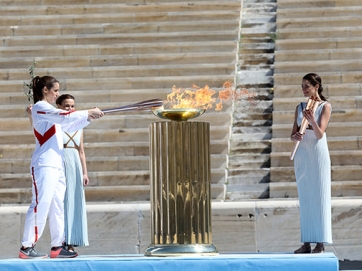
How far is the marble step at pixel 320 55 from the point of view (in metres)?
13.7

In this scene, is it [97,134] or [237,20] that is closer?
[97,134]

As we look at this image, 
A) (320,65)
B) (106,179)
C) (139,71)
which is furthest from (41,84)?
(320,65)

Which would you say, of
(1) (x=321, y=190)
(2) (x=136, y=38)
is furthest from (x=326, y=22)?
(1) (x=321, y=190)

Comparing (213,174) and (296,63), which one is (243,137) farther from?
(296,63)

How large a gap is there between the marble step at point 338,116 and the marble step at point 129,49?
6.77 feet

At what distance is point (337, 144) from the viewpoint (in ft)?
39.0

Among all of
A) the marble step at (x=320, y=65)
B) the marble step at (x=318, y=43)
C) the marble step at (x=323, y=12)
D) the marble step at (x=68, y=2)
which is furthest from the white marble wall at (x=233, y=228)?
the marble step at (x=68, y=2)

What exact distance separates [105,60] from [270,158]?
10.9ft

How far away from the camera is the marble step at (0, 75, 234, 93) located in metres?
13.3

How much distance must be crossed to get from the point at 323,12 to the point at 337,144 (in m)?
3.53

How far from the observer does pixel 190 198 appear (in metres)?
7.68

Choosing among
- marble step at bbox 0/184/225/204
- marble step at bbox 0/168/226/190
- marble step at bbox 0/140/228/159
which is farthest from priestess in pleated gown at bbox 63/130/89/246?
marble step at bbox 0/140/228/159

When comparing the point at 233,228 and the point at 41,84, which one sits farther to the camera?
the point at 233,228

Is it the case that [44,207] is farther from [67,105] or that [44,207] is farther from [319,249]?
[319,249]
